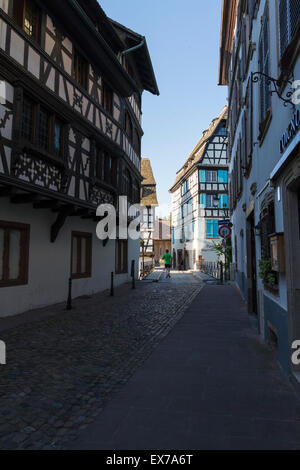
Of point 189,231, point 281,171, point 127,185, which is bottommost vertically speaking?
point 281,171

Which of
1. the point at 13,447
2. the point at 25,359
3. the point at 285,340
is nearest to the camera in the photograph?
the point at 13,447

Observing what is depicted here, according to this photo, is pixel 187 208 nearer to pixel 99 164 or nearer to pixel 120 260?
pixel 120 260

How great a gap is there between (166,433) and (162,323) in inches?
188

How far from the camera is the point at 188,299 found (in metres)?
11.5

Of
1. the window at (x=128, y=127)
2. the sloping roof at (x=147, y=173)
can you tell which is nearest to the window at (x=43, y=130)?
the window at (x=128, y=127)

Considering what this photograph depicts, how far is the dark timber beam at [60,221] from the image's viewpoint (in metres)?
9.91

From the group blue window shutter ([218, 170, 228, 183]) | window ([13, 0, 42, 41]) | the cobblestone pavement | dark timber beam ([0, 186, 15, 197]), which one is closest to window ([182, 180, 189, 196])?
blue window shutter ([218, 170, 228, 183])

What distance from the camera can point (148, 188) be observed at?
3256 centimetres

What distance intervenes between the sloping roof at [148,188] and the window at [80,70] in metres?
20.2

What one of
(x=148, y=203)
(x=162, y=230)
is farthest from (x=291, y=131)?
(x=162, y=230)

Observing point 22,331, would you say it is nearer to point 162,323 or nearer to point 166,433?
point 162,323

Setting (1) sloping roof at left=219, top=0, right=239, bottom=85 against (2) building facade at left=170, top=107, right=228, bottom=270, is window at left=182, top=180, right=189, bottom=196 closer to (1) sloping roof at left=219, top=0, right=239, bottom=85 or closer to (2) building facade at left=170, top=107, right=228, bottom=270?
(2) building facade at left=170, top=107, right=228, bottom=270

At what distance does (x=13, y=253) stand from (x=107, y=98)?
8173 millimetres
